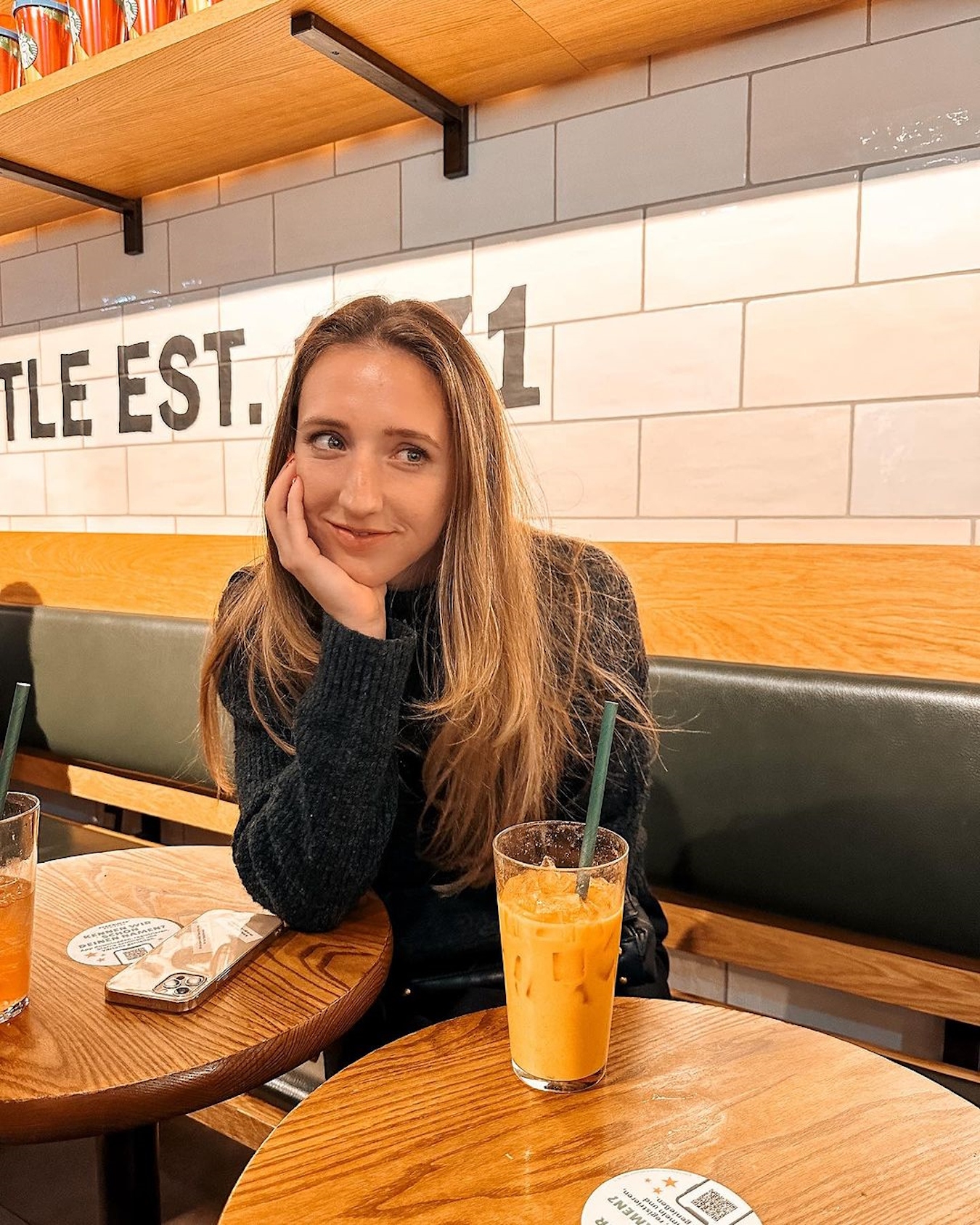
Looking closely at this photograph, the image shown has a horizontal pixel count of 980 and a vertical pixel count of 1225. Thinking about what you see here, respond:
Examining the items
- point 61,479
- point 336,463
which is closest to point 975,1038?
point 336,463

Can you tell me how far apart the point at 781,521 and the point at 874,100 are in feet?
2.30

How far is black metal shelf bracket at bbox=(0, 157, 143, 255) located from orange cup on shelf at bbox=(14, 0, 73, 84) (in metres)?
0.25

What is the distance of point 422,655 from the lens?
1.29 metres

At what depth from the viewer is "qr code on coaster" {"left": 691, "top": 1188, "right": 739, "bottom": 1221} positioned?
606 millimetres

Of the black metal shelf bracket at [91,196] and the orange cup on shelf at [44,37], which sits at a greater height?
the orange cup on shelf at [44,37]

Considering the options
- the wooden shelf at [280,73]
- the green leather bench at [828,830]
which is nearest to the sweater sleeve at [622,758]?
the green leather bench at [828,830]

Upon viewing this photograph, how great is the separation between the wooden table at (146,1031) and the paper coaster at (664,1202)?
0.36 meters

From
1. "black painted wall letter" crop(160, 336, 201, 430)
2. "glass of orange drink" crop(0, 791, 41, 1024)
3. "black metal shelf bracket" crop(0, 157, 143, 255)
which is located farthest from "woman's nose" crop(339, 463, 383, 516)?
"black metal shelf bracket" crop(0, 157, 143, 255)

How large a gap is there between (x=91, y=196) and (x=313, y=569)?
1907mm

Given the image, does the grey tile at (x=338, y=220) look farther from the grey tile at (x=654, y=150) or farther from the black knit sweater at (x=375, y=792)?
the black knit sweater at (x=375, y=792)

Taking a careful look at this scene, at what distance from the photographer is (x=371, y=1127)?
70 centimetres

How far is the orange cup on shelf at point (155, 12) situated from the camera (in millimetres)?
1944

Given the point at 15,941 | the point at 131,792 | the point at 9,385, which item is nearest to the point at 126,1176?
the point at 15,941

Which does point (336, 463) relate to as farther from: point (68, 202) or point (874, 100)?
point (68, 202)
